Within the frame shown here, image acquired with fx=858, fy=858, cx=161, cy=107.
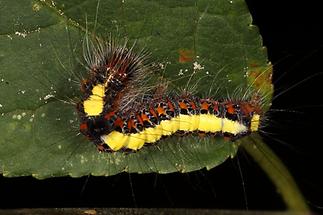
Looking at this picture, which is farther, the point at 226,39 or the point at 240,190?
the point at 240,190

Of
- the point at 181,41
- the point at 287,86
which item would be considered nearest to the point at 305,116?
the point at 287,86

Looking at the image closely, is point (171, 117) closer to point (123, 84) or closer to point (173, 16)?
point (123, 84)

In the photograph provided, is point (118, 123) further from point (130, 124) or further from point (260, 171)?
point (260, 171)

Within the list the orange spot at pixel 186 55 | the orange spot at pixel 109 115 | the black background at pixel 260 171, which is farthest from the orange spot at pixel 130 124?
the orange spot at pixel 186 55

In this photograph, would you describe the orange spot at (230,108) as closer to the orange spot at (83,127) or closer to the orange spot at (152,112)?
the orange spot at (152,112)

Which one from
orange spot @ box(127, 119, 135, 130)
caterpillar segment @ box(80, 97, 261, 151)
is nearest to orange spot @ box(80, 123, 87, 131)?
caterpillar segment @ box(80, 97, 261, 151)

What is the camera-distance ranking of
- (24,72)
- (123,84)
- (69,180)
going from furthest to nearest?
(69,180), (123,84), (24,72)
